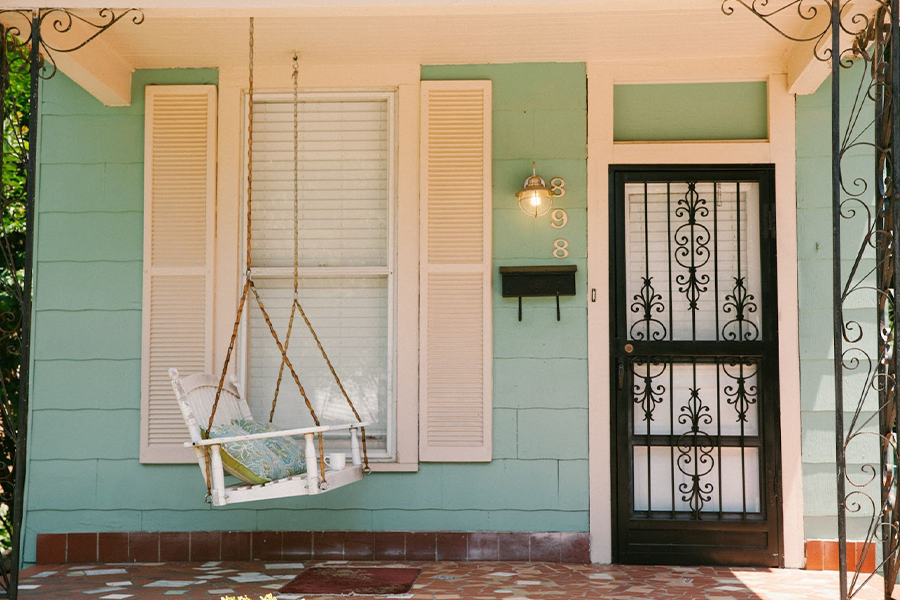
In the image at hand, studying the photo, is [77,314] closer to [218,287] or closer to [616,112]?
[218,287]

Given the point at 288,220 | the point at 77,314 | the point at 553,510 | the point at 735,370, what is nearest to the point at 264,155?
the point at 288,220

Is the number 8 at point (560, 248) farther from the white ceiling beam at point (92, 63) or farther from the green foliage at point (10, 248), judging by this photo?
the green foliage at point (10, 248)

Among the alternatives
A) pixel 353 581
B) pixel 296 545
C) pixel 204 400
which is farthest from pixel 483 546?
pixel 204 400

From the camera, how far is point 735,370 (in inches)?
193

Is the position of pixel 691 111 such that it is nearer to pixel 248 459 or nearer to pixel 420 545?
pixel 420 545

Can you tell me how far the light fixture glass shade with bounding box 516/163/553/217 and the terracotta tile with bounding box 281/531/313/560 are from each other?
2.14 meters

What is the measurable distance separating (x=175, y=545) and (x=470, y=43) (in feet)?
10.4

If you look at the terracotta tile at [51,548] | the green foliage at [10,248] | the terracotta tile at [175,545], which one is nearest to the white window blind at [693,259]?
the terracotta tile at [175,545]

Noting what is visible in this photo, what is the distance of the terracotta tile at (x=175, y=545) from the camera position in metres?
4.89

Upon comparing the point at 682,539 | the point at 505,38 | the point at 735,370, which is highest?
the point at 505,38

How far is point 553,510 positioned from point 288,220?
219 cm

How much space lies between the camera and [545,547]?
15.9ft

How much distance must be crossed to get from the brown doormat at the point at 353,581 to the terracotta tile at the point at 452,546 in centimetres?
27

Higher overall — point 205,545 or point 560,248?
point 560,248
